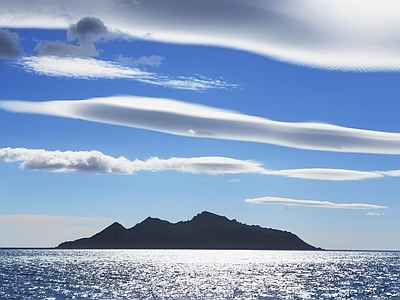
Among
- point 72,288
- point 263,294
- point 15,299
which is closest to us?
point 15,299

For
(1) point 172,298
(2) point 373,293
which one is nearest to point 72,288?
(1) point 172,298

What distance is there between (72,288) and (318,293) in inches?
1838

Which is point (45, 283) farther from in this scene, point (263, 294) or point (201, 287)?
point (263, 294)

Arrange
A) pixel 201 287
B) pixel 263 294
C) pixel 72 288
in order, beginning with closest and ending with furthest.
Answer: pixel 263 294, pixel 72 288, pixel 201 287

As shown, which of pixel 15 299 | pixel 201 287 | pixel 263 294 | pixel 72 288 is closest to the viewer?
pixel 15 299

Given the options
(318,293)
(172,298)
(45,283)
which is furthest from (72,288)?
(318,293)

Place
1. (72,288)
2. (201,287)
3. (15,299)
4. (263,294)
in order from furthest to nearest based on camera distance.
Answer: (201,287) < (72,288) < (263,294) < (15,299)

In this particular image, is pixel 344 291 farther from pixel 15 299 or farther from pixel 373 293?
pixel 15 299

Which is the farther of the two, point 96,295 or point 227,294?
point 227,294

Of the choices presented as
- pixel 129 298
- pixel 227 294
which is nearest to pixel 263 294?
pixel 227 294

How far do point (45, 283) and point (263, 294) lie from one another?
48.9m

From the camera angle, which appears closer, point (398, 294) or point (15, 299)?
point (15, 299)

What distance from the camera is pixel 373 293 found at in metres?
116

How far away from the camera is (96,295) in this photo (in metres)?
102
